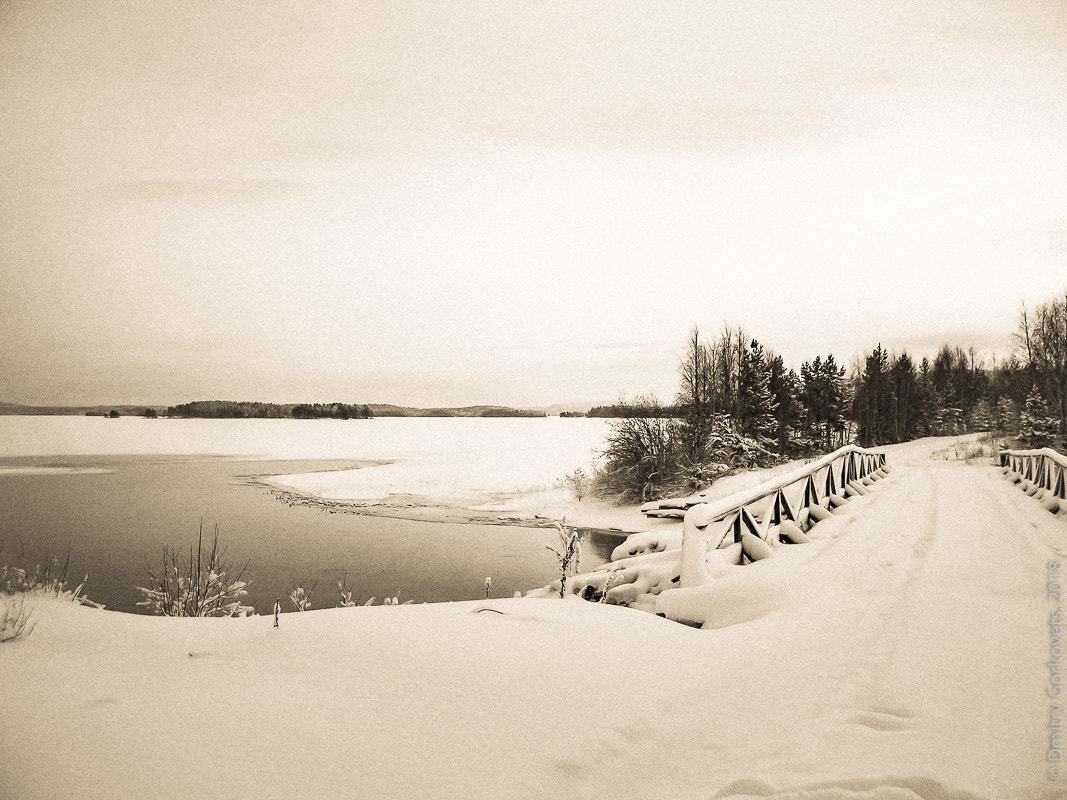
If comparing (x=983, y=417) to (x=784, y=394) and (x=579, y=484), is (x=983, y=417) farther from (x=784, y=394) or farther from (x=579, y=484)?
(x=579, y=484)

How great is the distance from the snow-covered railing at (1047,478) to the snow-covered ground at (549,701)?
6355mm

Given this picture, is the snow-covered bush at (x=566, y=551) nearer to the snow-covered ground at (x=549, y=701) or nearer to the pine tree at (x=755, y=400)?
the snow-covered ground at (x=549, y=701)

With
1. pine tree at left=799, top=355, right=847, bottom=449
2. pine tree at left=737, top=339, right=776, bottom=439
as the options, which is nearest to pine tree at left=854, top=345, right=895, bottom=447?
pine tree at left=799, top=355, right=847, bottom=449

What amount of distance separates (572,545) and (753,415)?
1527 inches

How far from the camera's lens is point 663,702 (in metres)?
3.13

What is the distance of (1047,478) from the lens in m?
11.6

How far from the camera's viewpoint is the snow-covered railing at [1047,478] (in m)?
9.59

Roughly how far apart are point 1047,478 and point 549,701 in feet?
44.1

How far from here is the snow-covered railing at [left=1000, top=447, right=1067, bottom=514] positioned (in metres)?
9.59

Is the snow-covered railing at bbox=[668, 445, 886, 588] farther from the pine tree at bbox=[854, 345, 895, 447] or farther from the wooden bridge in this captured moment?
the pine tree at bbox=[854, 345, 895, 447]

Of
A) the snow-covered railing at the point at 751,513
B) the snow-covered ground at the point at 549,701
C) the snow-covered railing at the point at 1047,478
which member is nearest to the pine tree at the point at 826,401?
the snow-covered railing at the point at 1047,478

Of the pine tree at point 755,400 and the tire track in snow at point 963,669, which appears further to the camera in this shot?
the pine tree at point 755,400

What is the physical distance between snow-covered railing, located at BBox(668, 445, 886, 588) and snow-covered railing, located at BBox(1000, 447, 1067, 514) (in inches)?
125

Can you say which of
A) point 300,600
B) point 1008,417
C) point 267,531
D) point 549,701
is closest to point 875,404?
point 1008,417
